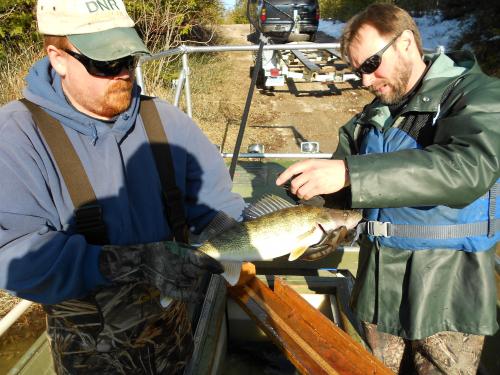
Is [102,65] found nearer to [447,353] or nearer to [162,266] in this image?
[162,266]

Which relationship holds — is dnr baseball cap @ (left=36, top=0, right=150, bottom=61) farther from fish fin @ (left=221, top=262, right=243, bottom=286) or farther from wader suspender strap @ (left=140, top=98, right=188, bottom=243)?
fish fin @ (left=221, top=262, right=243, bottom=286)

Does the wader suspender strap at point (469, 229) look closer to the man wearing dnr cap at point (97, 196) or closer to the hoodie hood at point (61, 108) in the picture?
the man wearing dnr cap at point (97, 196)

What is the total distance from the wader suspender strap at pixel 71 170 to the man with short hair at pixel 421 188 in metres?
1.00

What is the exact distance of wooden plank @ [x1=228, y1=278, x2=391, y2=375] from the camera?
8.11ft

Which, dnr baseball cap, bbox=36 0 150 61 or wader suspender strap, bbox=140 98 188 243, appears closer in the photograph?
dnr baseball cap, bbox=36 0 150 61

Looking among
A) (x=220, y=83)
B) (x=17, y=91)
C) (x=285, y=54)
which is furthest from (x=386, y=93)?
(x=285, y=54)

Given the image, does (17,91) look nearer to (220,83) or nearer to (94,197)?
(94,197)

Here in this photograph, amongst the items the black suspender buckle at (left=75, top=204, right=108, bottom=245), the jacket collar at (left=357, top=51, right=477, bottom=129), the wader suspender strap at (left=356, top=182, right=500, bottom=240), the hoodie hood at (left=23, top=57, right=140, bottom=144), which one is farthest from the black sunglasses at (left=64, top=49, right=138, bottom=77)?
the wader suspender strap at (left=356, top=182, right=500, bottom=240)

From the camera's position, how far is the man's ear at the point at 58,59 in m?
1.74

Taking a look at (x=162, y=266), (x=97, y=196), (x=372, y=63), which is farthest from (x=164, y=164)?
(x=372, y=63)

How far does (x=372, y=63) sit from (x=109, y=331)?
2082 millimetres

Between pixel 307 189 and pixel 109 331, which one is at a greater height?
pixel 307 189

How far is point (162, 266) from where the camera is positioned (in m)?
1.82

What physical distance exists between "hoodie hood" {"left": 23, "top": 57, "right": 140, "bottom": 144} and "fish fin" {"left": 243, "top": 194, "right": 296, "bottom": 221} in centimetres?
91
